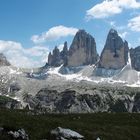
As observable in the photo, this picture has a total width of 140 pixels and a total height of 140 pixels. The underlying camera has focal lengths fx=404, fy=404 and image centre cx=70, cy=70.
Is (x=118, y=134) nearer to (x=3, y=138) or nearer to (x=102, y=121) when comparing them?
(x=102, y=121)

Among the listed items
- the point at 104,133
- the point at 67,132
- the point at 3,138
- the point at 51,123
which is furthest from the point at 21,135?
the point at 104,133

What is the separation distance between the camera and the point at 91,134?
41.9 metres

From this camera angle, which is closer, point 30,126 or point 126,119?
point 30,126

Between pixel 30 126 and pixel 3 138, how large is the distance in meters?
6.68

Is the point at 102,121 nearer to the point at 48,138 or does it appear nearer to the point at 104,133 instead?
the point at 104,133

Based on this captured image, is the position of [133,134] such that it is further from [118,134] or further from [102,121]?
[102,121]

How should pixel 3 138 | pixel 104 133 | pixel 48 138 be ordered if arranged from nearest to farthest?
1. pixel 3 138
2. pixel 48 138
3. pixel 104 133

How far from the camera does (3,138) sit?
34.5m

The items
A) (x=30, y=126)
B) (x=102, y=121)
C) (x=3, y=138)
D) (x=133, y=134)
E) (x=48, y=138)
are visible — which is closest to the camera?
(x=3, y=138)

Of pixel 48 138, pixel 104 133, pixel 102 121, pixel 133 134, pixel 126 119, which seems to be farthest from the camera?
pixel 126 119

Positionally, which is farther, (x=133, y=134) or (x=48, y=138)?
(x=133, y=134)

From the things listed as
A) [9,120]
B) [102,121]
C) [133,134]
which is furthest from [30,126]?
[102,121]

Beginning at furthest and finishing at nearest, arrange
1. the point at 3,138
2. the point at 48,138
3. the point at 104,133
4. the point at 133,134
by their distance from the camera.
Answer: the point at 133,134
the point at 104,133
the point at 48,138
the point at 3,138

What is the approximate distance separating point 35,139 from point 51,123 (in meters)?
7.69
